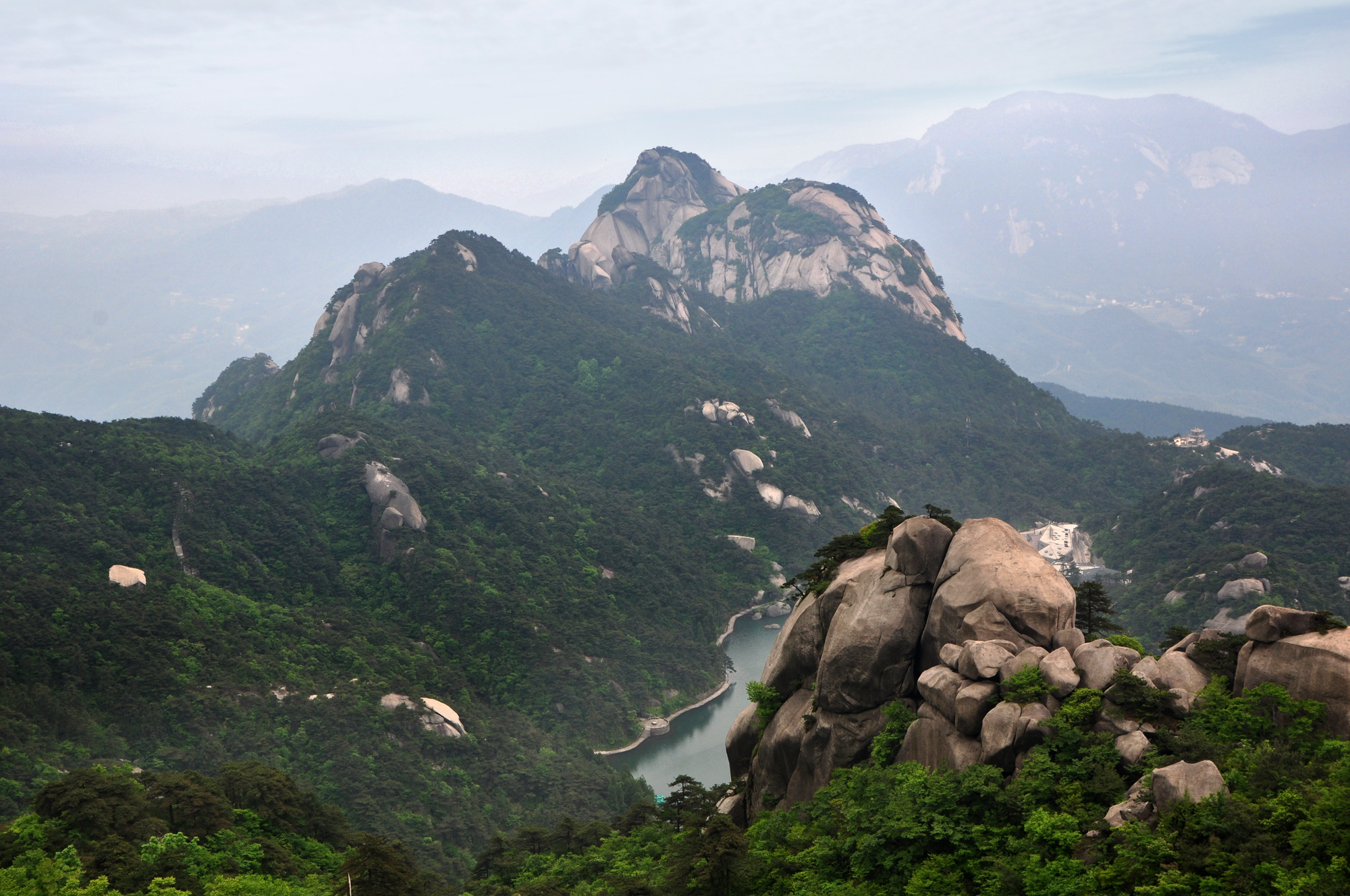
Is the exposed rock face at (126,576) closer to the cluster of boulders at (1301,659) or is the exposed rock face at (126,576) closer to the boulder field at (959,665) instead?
the boulder field at (959,665)

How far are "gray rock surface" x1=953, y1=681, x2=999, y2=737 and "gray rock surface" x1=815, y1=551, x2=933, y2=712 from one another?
436cm

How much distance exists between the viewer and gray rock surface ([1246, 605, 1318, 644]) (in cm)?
2391

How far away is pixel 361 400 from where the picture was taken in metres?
136

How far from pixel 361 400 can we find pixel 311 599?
57.8m

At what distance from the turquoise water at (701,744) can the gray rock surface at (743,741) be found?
1150 inches

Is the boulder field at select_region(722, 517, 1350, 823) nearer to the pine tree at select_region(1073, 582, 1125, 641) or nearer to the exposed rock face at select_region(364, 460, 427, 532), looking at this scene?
the pine tree at select_region(1073, 582, 1125, 641)

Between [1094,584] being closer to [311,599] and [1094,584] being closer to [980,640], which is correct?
[980,640]

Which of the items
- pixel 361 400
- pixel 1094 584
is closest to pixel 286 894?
pixel 1094 584

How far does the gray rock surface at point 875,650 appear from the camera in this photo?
31875 millimetres

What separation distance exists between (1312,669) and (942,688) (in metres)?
9.54


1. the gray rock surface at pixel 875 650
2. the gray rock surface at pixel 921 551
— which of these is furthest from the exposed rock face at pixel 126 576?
the gray rock surface at pixel 921 551

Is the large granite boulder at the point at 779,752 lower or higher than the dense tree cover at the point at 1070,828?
lower

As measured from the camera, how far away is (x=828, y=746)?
3278 cm

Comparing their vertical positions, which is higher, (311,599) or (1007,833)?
(1007,833)
